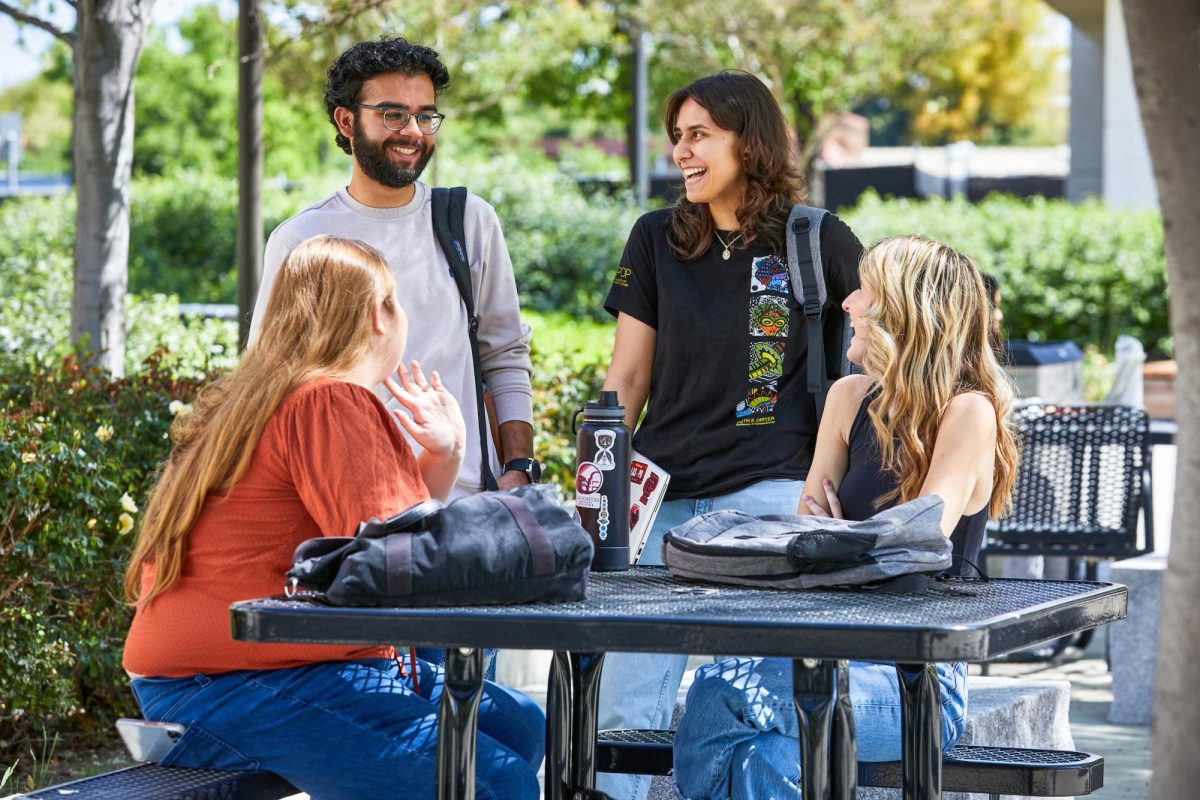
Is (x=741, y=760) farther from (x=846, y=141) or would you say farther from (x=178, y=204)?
(x=846, y=141)

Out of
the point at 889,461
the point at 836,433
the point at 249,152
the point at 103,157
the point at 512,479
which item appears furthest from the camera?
the point at 249,152

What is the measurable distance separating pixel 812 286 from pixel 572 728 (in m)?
1.33

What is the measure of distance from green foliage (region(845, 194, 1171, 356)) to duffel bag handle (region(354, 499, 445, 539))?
46.8ft

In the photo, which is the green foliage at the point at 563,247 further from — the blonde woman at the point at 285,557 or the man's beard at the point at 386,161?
the blonde woman at the point at 285,557

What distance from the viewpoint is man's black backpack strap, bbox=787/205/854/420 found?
4102 millimetres

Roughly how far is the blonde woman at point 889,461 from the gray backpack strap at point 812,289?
439 millimetres

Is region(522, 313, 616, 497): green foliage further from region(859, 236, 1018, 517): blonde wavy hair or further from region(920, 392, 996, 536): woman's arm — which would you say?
region(920, 392, 996, 536): woman's arm

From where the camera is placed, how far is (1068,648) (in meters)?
7.20

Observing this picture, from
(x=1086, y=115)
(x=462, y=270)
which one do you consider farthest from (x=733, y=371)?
(x=1086, y=115)

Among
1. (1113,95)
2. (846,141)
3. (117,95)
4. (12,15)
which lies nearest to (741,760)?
(117,95)

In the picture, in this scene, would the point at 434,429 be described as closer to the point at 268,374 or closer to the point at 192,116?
the point at 268,374

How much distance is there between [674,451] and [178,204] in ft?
54.5

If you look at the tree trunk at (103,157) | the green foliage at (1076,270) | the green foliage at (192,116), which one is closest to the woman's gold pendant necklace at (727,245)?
the tree trunk at (103,157)

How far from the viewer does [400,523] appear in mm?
2670
